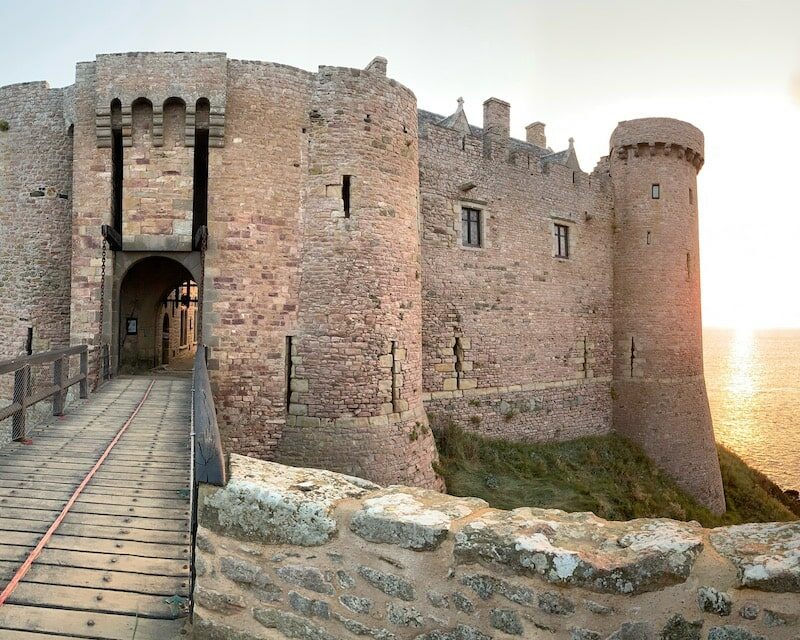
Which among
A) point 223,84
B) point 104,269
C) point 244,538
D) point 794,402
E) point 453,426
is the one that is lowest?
point 794,402

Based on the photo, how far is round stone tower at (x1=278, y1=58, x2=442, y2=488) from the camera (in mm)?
10289

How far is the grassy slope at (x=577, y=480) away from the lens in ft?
41.0

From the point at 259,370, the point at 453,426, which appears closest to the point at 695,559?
the point at 259,370

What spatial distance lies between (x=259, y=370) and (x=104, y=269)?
3497 mm

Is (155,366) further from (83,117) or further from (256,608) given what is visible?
(256,608)

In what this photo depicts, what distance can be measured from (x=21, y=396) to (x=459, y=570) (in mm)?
6279

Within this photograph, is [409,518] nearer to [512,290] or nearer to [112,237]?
[112,237]

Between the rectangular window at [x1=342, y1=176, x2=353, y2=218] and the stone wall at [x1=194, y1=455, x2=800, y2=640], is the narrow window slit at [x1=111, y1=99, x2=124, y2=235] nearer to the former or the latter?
the rectangular window at [x1=342, y1=176, x2=353, y2=218]

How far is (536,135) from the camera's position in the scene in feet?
83.5

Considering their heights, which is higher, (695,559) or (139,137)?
(139,137)

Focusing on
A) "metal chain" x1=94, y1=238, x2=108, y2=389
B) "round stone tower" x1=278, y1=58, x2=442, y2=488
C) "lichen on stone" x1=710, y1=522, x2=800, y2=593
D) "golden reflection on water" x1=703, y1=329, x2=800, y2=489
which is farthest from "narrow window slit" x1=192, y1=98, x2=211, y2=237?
"golden reflection on water" x1=703, y1=329, x2=800, y2=489

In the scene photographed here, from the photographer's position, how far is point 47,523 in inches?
159

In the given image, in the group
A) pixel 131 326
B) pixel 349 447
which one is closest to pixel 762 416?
pixel 349 447

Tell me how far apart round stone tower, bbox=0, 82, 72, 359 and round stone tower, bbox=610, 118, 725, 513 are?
52.5ft
